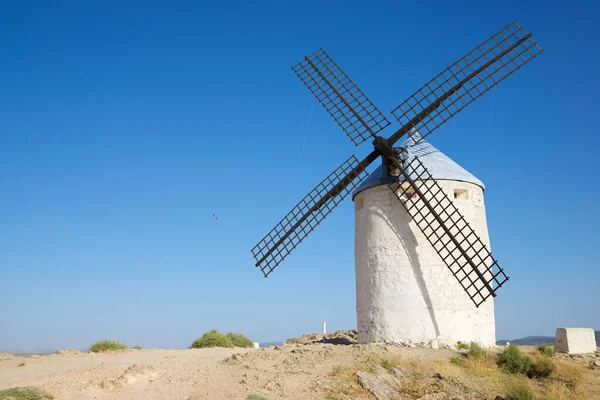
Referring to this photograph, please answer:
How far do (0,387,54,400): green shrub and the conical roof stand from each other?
8927 mm

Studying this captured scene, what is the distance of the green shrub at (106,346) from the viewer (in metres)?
16.5

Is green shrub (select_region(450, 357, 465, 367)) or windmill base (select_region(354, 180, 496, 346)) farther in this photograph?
windmill base (select_region(354, 180, 496, 346))

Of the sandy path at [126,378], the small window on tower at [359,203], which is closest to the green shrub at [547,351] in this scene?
the small window on tower at [359,203]

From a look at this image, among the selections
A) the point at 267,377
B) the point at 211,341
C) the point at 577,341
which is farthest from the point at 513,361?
the point at 211,341

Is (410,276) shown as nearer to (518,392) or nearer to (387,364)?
(387,364)

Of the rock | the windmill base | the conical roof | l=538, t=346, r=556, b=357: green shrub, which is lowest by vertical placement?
the rock

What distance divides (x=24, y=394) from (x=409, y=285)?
28.5ft

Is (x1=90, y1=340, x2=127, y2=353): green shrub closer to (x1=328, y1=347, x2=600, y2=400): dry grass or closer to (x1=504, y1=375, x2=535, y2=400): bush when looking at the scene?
(x1=328, y1=347, x2=600, y2=400): dry grass

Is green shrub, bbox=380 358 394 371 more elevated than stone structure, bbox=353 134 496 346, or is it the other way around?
stone structure, bbox=353 134 496 346

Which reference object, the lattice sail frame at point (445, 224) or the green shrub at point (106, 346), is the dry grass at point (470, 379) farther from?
the green shrub at point (106, 346)

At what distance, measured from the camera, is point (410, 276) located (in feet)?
43.6

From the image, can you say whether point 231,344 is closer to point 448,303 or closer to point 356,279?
point 356,279

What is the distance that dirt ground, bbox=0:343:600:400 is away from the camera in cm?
933

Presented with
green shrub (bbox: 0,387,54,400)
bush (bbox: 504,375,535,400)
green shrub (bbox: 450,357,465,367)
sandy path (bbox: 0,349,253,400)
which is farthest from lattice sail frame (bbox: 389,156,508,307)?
green shrub (bbox: 0,387,54,400)
